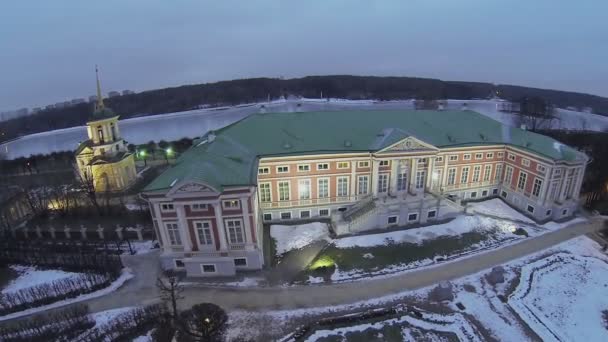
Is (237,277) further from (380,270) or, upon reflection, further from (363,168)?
(363,168)

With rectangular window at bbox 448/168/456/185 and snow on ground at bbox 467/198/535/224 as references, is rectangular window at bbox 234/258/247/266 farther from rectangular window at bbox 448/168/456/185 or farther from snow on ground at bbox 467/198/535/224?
snow on ground at bbox 467/198/535/224

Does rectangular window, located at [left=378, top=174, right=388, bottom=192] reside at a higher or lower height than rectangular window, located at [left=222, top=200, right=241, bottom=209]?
lower

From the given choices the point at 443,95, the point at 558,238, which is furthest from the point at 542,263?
the point at 443,95

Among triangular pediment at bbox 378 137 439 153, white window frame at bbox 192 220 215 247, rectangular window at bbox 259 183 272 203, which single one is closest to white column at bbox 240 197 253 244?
white window frame at bbox 192 220 215 247

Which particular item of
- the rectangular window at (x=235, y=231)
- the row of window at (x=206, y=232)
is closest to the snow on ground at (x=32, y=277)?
the row of window at (x=206, y=232)

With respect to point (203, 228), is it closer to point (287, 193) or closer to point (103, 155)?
point (287, 193)

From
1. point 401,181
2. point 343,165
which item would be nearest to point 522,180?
point 401,181

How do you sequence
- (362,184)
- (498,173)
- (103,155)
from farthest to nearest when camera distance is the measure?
(103,155)
(498,173)
(362,184)
